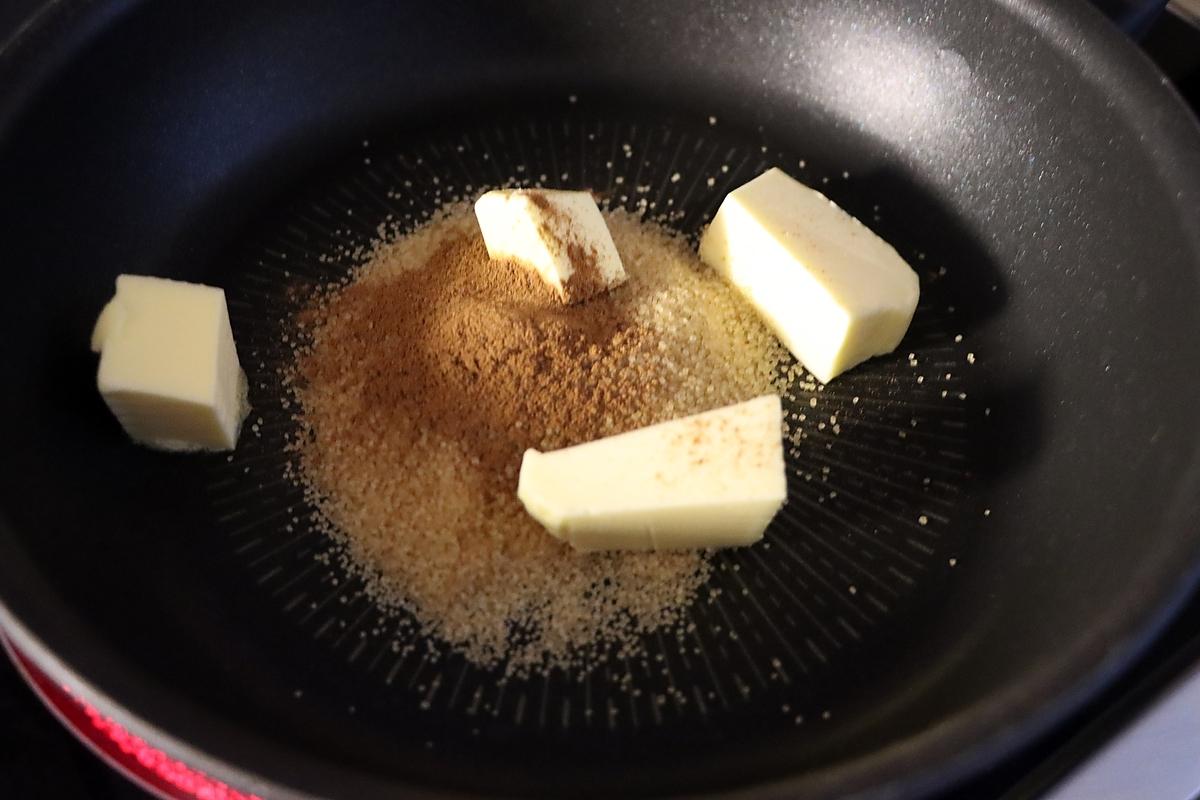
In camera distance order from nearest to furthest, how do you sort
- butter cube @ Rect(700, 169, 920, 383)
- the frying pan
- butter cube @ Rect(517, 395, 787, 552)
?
the frying pan
butter cube @ Rect(517, 395, 787, 552)
butter cube @ Rect(700, 169, 920, 383)

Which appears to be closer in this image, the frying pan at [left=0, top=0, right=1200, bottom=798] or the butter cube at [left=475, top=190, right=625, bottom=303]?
the frying pan at [left=0, top=0, right=1200, bottom=798]

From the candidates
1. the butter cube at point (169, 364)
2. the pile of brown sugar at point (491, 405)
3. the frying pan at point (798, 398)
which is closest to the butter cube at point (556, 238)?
the pile of brown sugar at point (491, 405)

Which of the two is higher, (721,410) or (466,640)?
(721,410)

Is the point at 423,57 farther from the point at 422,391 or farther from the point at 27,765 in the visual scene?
the point at 27,765

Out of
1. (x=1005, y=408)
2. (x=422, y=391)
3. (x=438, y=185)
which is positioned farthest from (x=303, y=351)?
(x=1005, y=408)

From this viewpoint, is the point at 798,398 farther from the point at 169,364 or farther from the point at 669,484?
the point at 169,364

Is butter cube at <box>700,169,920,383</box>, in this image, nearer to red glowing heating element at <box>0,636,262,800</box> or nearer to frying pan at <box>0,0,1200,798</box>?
frying pan at <box>0,0,1200,798</box>

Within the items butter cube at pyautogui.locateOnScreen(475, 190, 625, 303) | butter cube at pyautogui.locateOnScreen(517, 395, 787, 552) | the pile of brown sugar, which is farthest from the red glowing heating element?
butter cube at pyautogui.locateOnScreen(475, 190, 625, 303)
